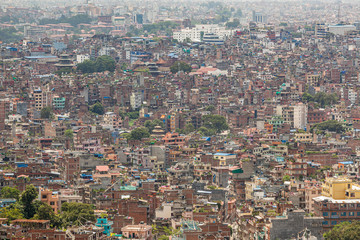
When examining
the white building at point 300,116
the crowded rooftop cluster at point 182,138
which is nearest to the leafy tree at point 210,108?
the crowded rooftop cluster at point 182,138

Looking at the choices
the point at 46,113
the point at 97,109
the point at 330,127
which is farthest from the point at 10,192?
the point at 97,109

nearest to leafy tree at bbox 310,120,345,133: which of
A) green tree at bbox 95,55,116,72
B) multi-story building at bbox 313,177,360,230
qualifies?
multi-story building at bbox 313,177,360,230

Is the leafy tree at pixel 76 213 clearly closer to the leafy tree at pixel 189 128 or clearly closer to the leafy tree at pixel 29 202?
the leafy tree at pixel 29 202

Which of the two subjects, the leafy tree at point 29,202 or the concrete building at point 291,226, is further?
the leafy tree at point 29,202

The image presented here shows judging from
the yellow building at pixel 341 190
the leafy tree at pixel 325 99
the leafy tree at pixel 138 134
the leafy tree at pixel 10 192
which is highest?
the yellow building at pixel 341 190

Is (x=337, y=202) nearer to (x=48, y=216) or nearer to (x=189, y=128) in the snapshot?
(x=48, y=216)

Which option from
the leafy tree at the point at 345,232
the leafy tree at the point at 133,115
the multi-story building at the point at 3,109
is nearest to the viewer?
the leafy tree at the point at 345,232

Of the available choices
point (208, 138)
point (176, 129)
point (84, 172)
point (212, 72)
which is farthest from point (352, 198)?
point (212, 72)
